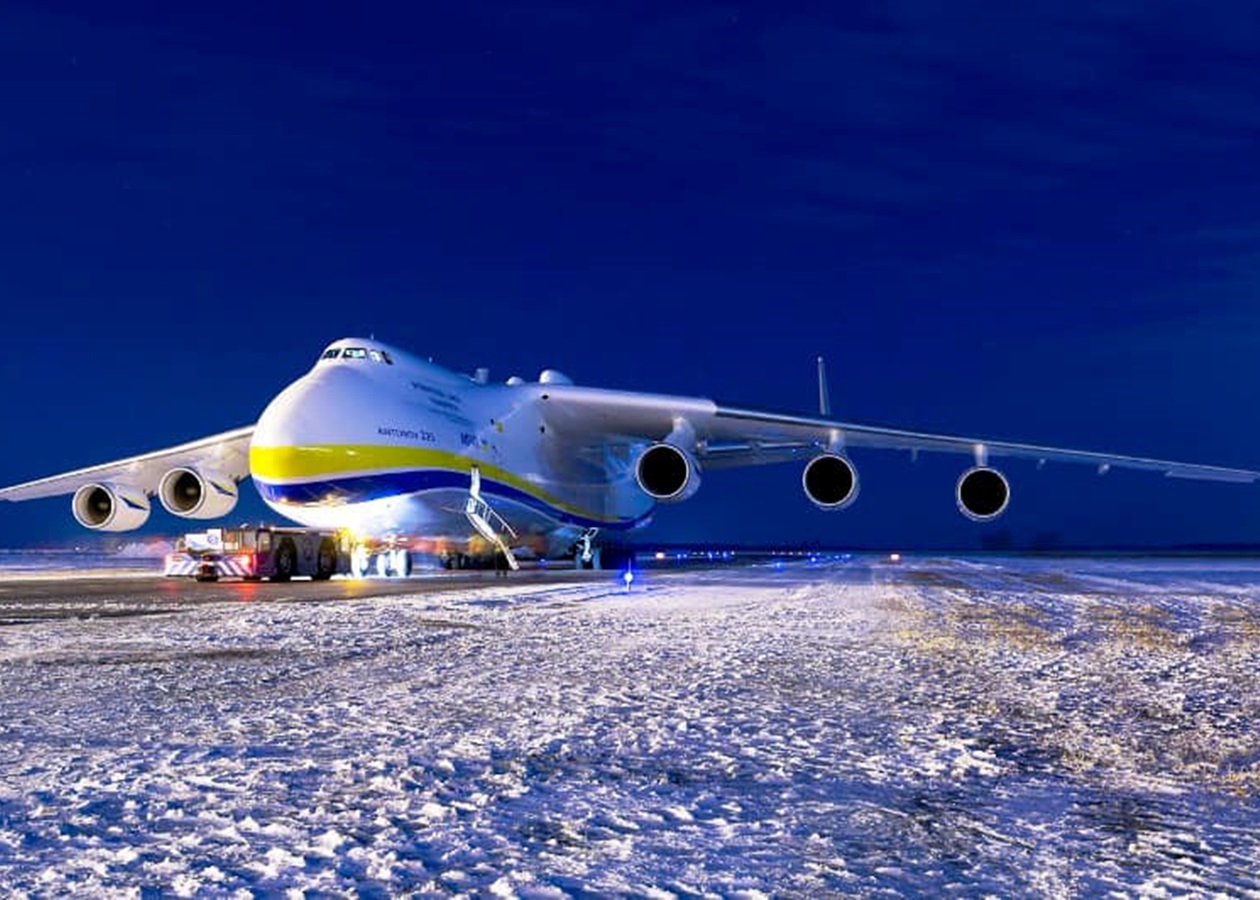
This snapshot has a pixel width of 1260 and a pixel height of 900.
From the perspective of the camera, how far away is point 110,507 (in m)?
24.3

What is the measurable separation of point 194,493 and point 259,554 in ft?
16.5

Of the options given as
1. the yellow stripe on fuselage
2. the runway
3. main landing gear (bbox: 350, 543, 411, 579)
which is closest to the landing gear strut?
main landing gear (bbox: 350, 543, 411, 579)

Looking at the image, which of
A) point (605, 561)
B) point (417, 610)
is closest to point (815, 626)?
point (417, 610)

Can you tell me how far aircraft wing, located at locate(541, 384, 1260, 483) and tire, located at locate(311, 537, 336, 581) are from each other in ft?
19.5

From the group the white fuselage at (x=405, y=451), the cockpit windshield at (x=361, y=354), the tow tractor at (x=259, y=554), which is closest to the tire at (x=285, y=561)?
the tow tractor at (x=259, y=554)

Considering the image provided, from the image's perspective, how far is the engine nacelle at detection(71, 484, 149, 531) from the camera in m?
24.2

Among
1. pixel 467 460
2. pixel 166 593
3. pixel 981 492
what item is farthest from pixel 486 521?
pixel 981 492

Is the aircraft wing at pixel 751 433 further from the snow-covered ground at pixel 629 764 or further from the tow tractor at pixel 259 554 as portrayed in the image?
the snow-covered ground at pixel 629 764

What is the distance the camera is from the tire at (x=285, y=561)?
20.3 m

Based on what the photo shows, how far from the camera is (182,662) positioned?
779cm

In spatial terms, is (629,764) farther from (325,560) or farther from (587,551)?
(587,551)

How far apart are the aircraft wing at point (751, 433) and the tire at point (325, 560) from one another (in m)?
5.93

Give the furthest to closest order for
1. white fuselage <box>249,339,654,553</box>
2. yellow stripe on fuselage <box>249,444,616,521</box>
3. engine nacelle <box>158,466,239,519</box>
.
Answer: engine nacelle <box>158,466,239,519</box> < white fuselage <box>249,339,654,553</box> < yellow stripe on fuselage <box>249,444,616,521</box>

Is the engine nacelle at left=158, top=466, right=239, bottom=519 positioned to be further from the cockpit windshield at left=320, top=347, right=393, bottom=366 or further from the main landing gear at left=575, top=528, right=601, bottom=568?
the main landing gear at left=575, top=528, right=601, bottom=568
